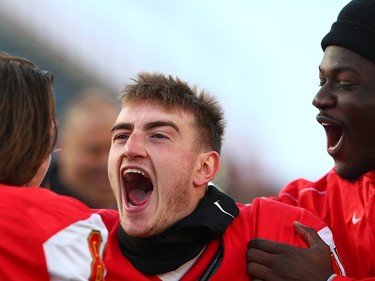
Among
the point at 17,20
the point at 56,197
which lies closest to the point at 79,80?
the point at 17,20

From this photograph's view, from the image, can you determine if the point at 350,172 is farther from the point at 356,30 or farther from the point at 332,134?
the point at 356,30

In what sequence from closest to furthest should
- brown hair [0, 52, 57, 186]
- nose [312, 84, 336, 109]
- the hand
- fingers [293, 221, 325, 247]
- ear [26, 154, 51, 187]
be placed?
brown hair [0, 52, 57, 186], ear [26, 154, 51, 187], the hand, fingers [293, 221, 325, 247], nose [312, 84, 336, 109]

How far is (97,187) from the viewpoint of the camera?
3.90 meters

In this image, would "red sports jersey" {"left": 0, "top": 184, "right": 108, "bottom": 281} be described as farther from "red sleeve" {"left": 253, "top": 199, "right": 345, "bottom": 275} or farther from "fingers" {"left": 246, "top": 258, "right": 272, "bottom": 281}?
"red sleeve" {"left": 253, "top": 199, "right": 345, "bottom": 275}

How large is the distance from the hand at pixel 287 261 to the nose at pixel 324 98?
504 mm

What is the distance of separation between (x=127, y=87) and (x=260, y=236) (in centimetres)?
81

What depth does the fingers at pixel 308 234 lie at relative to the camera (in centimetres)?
271

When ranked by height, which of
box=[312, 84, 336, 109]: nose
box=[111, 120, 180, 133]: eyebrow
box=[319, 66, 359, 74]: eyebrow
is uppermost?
box=[319, 66, 359, 74]: eyebrow

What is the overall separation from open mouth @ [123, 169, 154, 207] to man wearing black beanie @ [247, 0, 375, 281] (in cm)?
49

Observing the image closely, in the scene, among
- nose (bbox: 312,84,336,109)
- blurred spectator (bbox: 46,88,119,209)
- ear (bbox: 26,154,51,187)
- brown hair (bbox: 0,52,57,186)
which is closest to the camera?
brown hair (bbox: 0,52,57,186)

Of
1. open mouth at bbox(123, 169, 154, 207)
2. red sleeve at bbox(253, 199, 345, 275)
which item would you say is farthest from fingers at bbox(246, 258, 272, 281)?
open mouth at bbox(123, 169, 154, 207)

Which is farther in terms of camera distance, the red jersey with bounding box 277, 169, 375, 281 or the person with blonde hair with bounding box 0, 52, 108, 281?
the red jersey with bounding box 277, 169, 375, 281

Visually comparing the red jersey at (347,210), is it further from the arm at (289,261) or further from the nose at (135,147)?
the nose at (135,147)

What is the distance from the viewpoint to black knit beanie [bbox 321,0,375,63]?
112 inches
